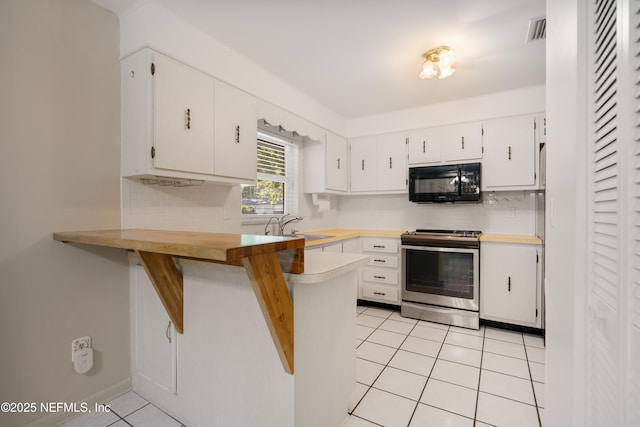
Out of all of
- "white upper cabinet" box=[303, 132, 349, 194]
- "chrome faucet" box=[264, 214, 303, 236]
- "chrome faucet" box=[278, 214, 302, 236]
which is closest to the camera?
"chrome faucet" box=[264, 214, 303, 236]

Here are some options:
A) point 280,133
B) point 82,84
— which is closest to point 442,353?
point 280,133

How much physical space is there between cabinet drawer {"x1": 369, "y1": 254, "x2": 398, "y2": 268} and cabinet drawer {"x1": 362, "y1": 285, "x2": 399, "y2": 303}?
0.92ft

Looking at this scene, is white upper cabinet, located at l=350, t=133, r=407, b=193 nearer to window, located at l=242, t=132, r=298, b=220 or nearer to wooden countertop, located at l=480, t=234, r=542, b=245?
window, located at l=242, t=132, r=298, b=220

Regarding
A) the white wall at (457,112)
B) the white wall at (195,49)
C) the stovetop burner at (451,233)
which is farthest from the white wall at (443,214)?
the white wall at (195,49)

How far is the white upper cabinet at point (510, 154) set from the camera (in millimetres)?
2920

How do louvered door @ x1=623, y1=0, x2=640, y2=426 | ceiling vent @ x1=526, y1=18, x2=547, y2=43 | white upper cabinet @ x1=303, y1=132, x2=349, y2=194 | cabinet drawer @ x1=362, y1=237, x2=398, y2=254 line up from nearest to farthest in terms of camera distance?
louvered door @ x1=623, y1=0, x2=640, y2=426 → ceiling vent @ x1=526, y1=18, x2=547, y2=43 → cabinet drawer @ x1=362, y1=237, x2=398, y2=254 → white upper cabinet @ x1=303, y1=132, x2=349, y2=194

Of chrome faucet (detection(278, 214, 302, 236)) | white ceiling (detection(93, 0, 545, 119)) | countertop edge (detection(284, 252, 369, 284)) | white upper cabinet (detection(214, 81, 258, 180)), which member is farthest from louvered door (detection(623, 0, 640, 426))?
chrome faucet (detection(278, 214, 302, 236))

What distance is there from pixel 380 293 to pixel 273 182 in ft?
6.03

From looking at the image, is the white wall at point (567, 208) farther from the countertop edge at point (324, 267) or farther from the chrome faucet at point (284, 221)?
the chrome faucet at point (284, 221)

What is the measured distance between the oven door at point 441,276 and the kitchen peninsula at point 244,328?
67.6 inches

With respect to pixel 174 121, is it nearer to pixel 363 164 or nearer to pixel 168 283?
pixel 168 283

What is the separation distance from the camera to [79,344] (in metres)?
1.67

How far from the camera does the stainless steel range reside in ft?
9.54

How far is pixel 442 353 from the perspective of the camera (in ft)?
7.79
